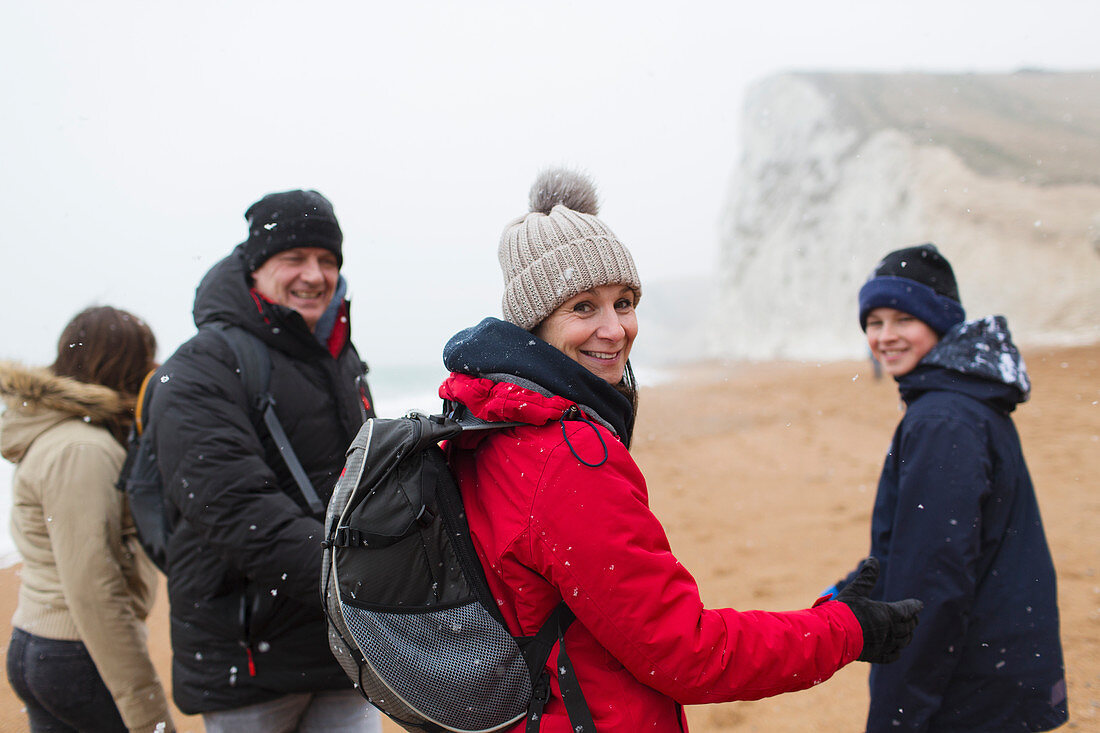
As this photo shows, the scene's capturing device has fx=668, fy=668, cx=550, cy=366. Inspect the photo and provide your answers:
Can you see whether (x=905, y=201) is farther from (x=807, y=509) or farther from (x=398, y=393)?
(x=807, y=509)

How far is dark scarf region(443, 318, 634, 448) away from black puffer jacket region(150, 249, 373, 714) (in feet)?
2.96

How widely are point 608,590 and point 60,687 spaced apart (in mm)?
2390

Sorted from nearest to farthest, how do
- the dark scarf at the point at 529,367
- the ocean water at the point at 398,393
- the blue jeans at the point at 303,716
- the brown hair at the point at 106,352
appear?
the dark scarf at the point at 529,367, the blue jeans at the point at 303,716, the brown hair at the point at 106,352, the ocean water at the point at 398,393

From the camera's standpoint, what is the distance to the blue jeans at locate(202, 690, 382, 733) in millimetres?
2109

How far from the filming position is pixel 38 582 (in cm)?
252

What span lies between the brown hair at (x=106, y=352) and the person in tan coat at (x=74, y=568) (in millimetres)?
97

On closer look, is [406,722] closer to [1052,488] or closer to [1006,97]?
[1052,488]

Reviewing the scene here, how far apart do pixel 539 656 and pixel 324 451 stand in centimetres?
124

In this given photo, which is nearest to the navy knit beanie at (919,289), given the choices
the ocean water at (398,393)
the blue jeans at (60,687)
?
the ocean water at (398,393)

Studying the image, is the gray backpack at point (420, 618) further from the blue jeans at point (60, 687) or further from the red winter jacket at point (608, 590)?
the blue jeans at point (60, 687)

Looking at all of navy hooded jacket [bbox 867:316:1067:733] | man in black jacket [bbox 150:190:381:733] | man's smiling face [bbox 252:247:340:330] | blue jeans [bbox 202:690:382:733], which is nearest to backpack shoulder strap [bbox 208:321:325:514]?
man in black jacket [bbox 150:190:381:733]

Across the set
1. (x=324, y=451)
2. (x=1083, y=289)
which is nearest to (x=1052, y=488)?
(x=324, y=451)

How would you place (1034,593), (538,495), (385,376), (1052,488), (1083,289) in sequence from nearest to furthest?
1. (538,495)
2. (1034,593)
3. (1052,488)
4. (1083,289)
5. (385,376)

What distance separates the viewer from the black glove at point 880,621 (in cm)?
147
